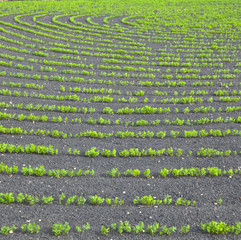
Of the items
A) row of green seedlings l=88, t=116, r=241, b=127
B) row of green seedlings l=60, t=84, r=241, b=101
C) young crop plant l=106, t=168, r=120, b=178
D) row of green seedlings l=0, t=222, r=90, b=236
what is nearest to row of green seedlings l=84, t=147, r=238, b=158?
young crop plant l=106, t=168, r=120, b=178

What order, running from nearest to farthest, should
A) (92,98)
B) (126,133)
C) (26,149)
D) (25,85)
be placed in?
(26,149)
(126,133)
(92,98)
(25,85)

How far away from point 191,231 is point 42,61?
14.6 meters

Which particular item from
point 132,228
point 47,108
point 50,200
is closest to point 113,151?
point 50,200

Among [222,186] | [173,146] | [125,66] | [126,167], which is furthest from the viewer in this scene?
[125,66]

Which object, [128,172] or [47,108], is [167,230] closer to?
[128,172]

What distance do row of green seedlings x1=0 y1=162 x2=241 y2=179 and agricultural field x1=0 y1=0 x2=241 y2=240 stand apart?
34 millimetres

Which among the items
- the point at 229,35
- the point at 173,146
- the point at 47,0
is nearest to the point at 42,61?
the point at 173,146

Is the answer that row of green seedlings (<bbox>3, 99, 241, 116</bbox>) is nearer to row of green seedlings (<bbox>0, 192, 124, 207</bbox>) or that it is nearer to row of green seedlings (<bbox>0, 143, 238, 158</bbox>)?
row of green seedlings (<bbox>0, 143, 238, 158</bbox>)

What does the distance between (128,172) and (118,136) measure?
7.67ft

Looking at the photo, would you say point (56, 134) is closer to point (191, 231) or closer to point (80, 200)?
point (80, 200)

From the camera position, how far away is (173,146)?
11195mm

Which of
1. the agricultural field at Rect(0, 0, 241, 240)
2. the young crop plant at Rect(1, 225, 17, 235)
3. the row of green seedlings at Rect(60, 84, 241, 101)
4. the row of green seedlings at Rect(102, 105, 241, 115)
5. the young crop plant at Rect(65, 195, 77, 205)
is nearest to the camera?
the young crop plant at Rect(1, 225, 17, 235)

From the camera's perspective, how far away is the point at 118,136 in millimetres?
11719

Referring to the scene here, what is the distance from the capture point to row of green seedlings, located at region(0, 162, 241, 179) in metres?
9.30
